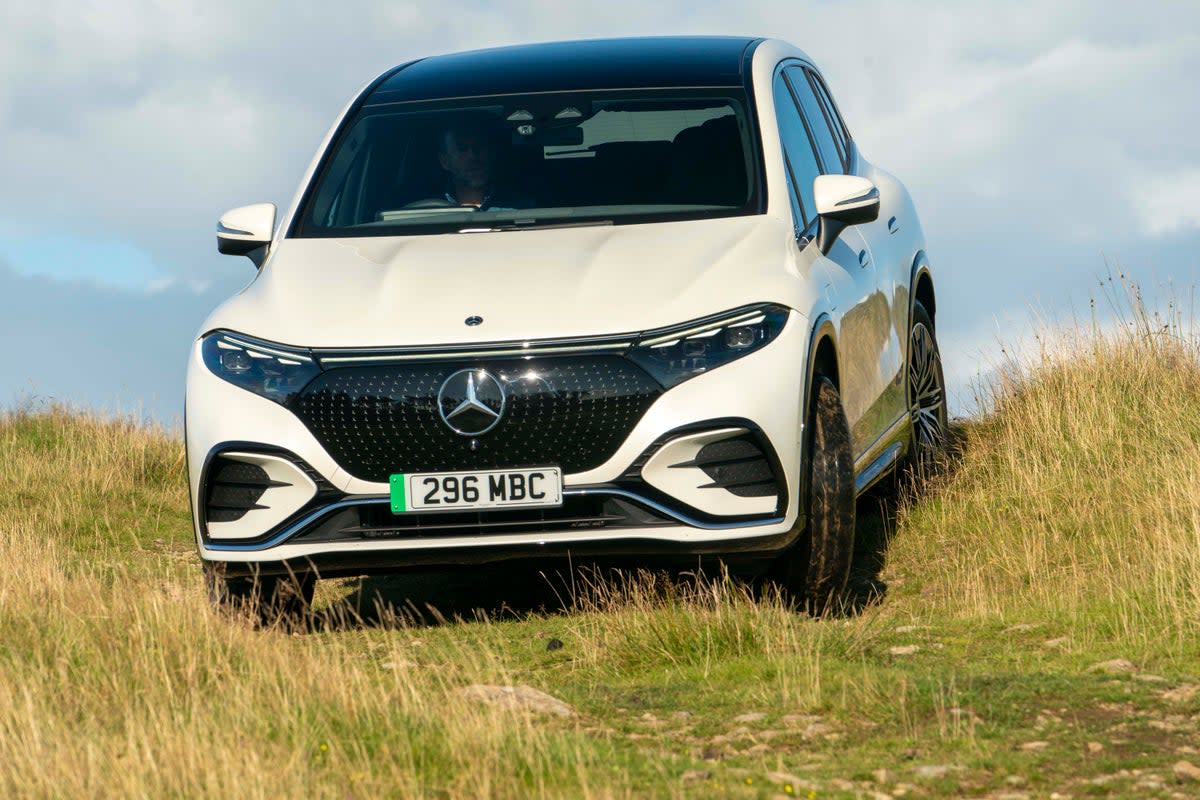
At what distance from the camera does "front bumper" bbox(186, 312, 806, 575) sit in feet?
20.3

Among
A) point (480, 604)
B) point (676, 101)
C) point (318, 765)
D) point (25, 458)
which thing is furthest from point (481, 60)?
point (25, 458)

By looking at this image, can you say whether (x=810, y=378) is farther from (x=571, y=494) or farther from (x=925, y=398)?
(x=925, y=398)

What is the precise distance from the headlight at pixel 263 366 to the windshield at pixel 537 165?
36.5 inches

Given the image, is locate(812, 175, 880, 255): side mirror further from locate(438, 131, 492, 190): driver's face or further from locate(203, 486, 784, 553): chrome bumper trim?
locate(203, 486, 784, 553): chrome bumper trim

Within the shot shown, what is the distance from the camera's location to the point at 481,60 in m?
8.29

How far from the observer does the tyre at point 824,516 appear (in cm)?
652

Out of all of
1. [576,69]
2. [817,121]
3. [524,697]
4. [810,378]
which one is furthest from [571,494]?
[817,121]

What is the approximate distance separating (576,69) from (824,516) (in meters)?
2.39

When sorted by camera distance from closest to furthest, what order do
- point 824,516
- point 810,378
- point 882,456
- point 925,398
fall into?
point 810,378 → point 824,516 → point 882,456 → point 925,398

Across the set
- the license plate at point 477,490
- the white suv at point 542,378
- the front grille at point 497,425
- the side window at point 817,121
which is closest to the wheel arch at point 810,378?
the white suv at point 542,378

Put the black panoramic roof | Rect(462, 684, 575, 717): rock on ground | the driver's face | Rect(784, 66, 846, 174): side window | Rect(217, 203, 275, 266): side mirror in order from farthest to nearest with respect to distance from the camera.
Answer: Rect(784, 66, 846, 174): side window → the black panoramic roof → the driver's face → Rect(217, 203, 275, 266): side mirror → Rect(462, 684, 575, 717): rock on ground

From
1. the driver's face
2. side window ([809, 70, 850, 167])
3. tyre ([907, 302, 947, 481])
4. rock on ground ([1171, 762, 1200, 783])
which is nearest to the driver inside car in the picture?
the driver's face

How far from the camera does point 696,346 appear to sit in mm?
6223

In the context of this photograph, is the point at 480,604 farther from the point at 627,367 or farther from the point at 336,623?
the point at 627,367
